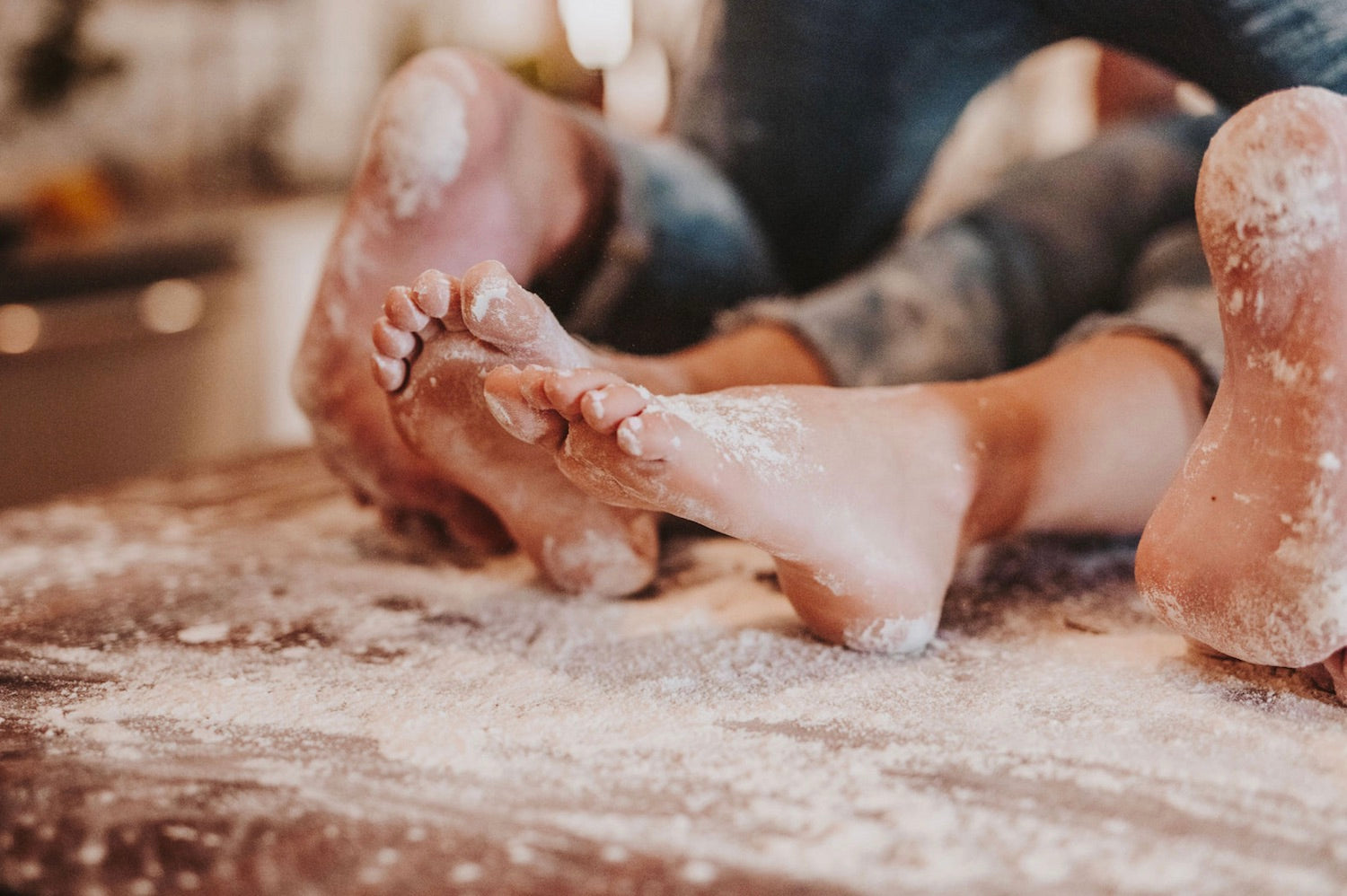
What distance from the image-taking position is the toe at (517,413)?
49 cm

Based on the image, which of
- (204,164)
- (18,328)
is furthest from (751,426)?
(204,164)

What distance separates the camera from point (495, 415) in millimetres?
511

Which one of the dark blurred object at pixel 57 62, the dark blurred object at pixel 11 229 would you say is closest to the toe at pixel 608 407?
the dark blurred object at pixel 11 229

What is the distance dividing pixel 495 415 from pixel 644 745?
7.2 inches

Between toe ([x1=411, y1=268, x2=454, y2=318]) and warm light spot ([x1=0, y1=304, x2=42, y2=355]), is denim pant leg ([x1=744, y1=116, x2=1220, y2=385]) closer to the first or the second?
toe ([x1=411, y1=268, x2=454, y2=318])

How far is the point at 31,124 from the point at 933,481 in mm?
2214

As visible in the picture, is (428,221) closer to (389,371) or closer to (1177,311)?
(389,371)

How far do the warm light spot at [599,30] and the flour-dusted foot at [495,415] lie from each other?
84.4 inches

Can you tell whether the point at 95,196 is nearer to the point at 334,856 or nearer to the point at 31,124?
the point at 31,124

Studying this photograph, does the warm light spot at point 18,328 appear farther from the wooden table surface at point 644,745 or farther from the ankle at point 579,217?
the ankle at point 579,217

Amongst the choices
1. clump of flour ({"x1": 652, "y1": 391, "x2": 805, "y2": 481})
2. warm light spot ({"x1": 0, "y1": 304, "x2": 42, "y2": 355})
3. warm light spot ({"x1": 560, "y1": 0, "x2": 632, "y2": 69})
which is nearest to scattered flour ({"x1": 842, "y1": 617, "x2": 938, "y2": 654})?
clump of flour ({"x1": 652, "y1": 391, "x2": 805, "y2": 481})

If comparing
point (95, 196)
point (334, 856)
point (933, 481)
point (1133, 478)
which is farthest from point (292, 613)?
point (95, 196)

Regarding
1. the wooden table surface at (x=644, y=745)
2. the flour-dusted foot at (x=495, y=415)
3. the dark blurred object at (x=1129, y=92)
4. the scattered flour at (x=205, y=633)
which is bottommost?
the scattered flour at (x=205, y=633)

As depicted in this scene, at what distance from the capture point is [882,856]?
1.30ft
